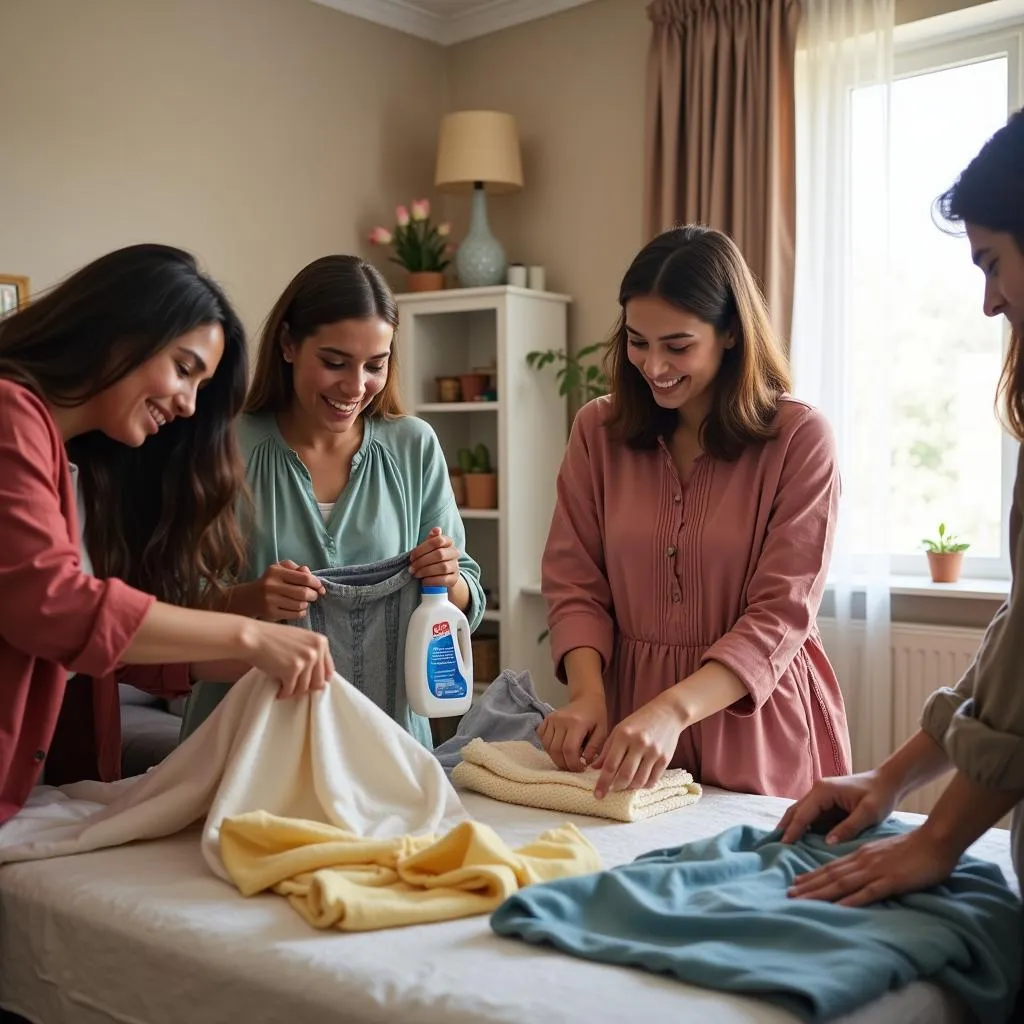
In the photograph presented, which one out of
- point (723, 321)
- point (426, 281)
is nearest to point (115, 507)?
point (723, 321)

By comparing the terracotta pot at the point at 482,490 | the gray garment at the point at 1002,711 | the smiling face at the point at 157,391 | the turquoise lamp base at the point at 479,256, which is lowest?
the gray garment at the point at 1002,711

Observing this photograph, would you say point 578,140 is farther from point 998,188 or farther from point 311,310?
point 998,188

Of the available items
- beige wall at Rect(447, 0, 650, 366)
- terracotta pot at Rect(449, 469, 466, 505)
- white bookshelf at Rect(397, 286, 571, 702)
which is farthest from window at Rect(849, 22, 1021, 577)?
terracotta pot at Rect(449, 469, 466, 505)

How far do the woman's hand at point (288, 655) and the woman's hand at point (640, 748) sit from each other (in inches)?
16.6

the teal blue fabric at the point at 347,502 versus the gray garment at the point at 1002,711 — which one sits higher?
the teal blue fabric at the point at 347,502

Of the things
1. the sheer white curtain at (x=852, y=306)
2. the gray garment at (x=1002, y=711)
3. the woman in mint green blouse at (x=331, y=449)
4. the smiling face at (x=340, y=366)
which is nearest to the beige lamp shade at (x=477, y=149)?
the sheer white curtain at (x=852, y=306)

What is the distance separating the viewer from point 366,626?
199cm

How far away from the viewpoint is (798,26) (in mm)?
3664

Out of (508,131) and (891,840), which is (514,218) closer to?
(508,131)

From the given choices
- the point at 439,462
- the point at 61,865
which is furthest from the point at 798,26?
the point at 61,865

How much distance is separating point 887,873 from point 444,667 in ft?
2.89

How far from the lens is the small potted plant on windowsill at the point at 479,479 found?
4.29m

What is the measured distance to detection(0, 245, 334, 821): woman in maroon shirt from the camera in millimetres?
1396

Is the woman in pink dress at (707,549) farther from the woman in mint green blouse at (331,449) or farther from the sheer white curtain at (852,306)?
the sheer white curtain at (852,306)
